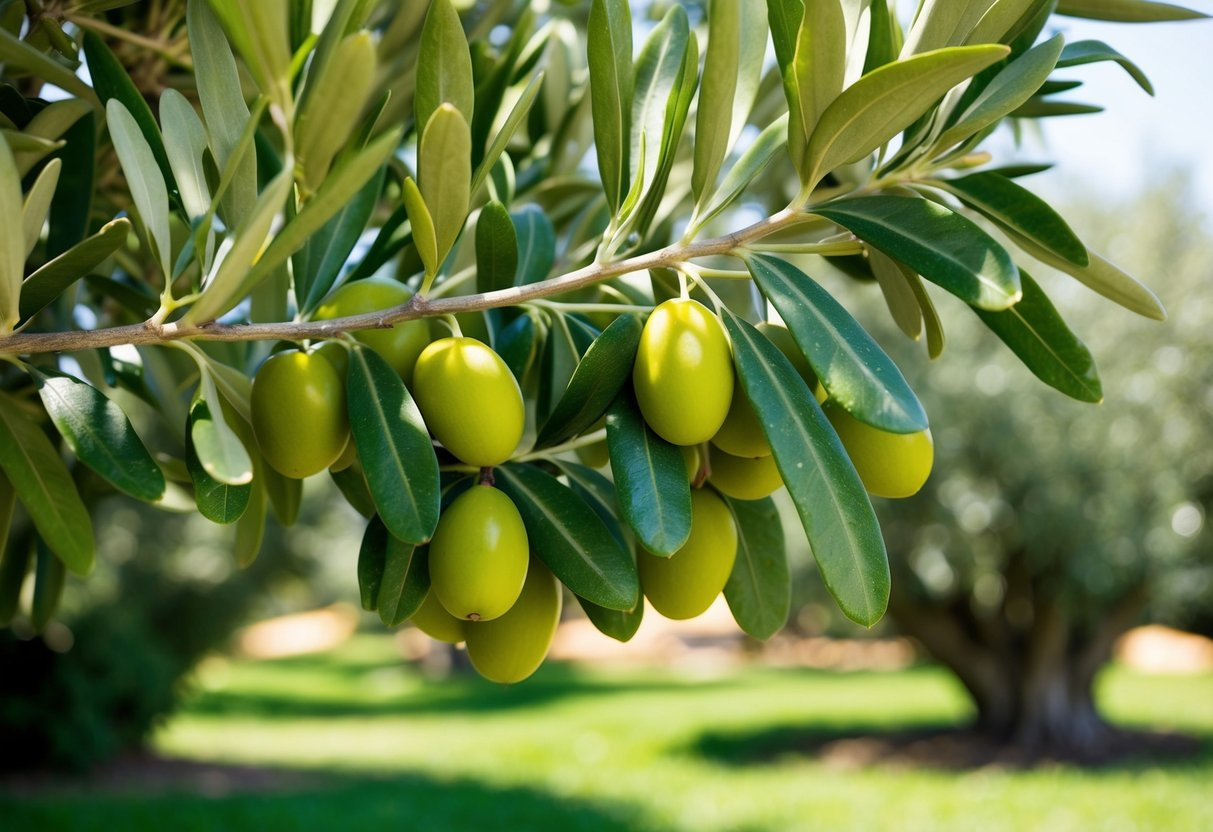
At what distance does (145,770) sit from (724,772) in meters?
4.81

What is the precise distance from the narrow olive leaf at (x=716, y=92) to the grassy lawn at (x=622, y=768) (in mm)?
6561

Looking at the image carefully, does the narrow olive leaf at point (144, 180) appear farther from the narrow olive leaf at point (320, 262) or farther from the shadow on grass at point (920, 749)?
the shadow on grass at point (920, 749)

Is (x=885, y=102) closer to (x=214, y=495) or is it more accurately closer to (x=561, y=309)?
(x=561, y=309)

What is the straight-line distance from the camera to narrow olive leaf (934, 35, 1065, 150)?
2.78ft

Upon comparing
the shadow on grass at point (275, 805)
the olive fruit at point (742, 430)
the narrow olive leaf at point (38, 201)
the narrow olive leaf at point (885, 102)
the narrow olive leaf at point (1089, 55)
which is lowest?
the shadow on grass at point (275, 805)

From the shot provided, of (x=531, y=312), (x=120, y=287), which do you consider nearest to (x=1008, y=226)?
(x=531, y=312)

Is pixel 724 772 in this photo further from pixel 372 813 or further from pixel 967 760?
pixel 372 813

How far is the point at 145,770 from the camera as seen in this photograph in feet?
28.6

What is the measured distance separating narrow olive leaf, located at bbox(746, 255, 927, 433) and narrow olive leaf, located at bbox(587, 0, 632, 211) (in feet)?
0.55

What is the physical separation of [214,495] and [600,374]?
1.02 ft

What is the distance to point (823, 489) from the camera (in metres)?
0.77

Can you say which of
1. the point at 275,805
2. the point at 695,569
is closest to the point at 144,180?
the point at 695,569

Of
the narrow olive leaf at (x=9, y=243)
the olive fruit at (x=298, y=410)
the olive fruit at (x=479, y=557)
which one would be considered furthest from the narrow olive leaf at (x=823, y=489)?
the narrow olive leaf at (x=9, y=243)

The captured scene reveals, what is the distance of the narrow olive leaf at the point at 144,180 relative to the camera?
0.84 metres
